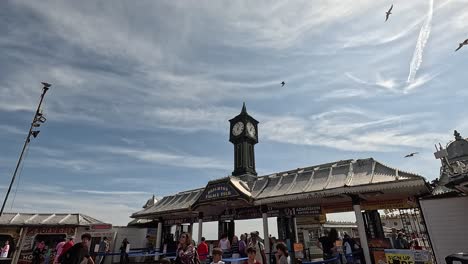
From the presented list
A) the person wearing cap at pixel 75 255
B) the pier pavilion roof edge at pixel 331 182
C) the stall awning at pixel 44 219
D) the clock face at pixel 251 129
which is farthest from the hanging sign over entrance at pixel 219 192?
the stall awning at pixel 44 219

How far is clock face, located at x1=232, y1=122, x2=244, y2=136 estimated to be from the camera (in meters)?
21.2

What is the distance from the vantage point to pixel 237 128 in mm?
21656

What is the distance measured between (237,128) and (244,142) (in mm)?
1656

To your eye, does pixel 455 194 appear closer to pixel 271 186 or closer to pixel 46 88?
pixel 271 186

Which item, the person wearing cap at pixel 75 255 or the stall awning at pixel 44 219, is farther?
the stall awning at pixel 44 219

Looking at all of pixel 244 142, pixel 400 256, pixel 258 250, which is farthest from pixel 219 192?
pixel 400 256

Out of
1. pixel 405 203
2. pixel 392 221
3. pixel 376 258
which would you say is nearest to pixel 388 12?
pixel 405 203

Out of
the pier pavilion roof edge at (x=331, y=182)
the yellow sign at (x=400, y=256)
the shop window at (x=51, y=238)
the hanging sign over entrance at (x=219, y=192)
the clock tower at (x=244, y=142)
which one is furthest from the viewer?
the shop window at (x=51, y=238)

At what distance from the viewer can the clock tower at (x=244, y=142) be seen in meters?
19.6

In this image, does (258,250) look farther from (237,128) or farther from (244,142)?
(237,128)

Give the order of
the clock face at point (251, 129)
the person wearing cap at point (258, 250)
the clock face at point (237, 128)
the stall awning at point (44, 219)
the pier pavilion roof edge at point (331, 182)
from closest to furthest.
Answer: the person wearing cap at point (258, 250)
the pier pavilion roof edge at point (331, 182)
the stall awning at point (44, 219)
the clock face at point (237, 128)
the clock face at point (251, 129)

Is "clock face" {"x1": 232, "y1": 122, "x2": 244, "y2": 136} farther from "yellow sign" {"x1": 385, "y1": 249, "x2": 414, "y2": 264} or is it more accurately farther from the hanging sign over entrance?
"yellow sign" {"x1": 385, "y1": 249, "x2": 414, "y2": 264}

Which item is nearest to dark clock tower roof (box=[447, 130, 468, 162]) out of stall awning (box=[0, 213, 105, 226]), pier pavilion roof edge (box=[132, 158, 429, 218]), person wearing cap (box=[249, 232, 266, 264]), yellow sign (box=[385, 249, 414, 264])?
pier pavilion roof edge (box=[132, 158, 429, 218])

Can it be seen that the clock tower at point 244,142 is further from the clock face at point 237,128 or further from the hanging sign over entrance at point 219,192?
the hanging sign over entrance at point 219,192
